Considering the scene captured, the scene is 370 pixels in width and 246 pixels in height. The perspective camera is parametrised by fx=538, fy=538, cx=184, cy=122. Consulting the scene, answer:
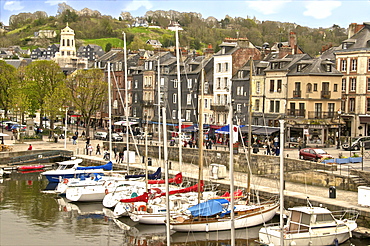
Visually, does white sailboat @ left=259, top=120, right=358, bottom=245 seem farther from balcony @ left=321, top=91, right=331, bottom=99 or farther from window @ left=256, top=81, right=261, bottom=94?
window @ left=256, top=81, right=261, bottom=94

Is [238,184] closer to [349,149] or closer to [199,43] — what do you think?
[349,149]

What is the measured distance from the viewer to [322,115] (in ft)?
177

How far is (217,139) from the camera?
59000mm

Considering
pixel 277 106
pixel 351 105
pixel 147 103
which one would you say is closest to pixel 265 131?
pixel 277 106

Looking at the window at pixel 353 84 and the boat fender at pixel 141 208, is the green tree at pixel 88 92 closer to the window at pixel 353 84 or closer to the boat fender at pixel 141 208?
the window at pixel 353 84

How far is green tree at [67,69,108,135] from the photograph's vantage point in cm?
6550

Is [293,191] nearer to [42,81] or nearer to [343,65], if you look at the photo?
[343,65]

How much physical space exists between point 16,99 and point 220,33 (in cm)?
10007

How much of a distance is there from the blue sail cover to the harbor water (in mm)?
1157

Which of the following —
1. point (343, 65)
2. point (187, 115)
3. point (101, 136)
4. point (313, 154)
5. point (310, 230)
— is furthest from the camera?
point (187, 115)

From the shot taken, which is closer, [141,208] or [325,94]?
[141,208]

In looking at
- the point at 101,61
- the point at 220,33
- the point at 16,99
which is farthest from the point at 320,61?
the point at 220,33

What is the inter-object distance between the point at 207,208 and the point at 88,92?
1568 inches

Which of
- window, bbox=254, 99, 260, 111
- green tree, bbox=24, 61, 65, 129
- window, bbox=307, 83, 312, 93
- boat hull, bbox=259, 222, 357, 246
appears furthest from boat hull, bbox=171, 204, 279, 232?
green tree, bbox=24, 61, 65, 129
